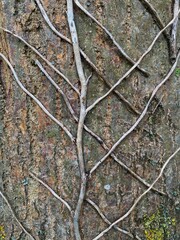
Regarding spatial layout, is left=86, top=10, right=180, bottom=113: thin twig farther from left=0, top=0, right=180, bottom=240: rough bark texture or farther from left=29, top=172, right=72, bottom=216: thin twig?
left=29, top=172, right=72, bottom=216: thin twig

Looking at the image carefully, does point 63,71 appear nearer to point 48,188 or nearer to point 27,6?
point 27,6

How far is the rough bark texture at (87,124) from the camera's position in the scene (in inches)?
47.6

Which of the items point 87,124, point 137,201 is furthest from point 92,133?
point 137,201

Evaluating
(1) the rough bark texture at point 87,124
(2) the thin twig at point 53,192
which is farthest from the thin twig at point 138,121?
(2) the thin twig at point 53,192

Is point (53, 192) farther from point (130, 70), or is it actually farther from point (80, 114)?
point (130, 70)

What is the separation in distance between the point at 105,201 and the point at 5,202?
0.30m

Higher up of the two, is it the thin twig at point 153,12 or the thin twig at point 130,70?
the thin twig at point 153,12

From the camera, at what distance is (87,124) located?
123 cm

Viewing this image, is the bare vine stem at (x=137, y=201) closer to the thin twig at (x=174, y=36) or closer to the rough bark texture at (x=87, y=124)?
the rough bark texture at (x=87, y=124)

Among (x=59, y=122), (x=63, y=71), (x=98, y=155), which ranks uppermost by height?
(x=63, y=71)

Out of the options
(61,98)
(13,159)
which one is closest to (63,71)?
(61,98)

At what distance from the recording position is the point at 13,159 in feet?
4.15

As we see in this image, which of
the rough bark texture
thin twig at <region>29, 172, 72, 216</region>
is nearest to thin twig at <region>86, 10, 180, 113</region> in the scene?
the rough bark texture

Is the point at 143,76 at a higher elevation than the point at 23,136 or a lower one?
lower
